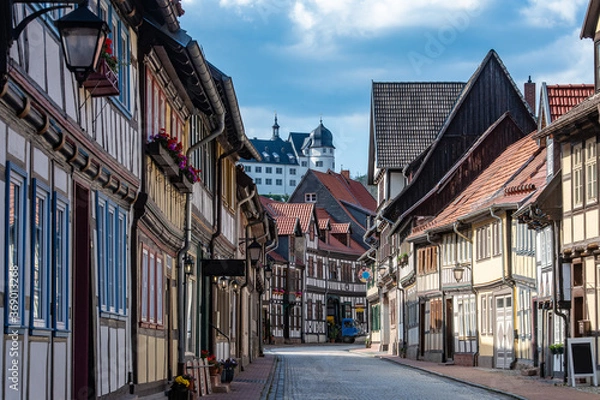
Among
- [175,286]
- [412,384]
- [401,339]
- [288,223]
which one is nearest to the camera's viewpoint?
[175,286]

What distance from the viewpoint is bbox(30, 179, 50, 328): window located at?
10.1m

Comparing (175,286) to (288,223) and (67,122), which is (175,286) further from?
(288,223)

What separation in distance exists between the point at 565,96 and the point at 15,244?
22.0 metres

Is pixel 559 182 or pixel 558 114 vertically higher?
pixel 558 114

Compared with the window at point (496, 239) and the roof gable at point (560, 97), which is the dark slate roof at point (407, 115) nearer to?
the window at point (496, 239)

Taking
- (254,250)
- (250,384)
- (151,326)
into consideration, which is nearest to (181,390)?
(151,326)

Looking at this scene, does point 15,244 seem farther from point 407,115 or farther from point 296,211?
point 296,211

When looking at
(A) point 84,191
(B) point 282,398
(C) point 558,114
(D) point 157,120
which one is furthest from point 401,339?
(A) point 84,191

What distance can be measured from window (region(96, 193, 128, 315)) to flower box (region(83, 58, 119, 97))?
60.4 inches

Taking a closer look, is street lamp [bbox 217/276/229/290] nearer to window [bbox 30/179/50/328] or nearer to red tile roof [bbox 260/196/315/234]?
window [bbox 30/179/50/328]

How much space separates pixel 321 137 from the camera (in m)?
194

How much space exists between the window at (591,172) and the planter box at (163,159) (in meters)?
9.96

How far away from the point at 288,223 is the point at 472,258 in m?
42.5

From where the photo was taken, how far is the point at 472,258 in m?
39.8
